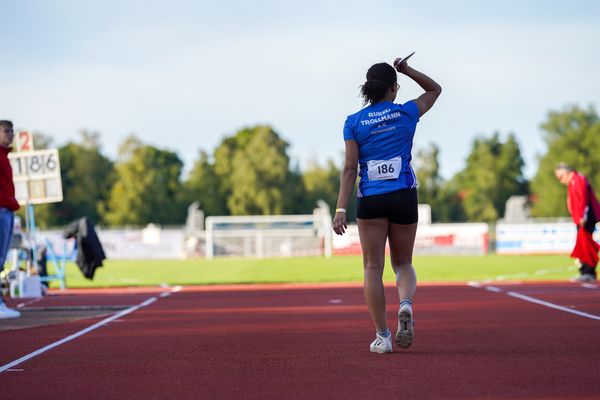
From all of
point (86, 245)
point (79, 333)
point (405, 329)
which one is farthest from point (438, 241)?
point (405, 329)

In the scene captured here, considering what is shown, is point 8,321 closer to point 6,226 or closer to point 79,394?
point 6,226

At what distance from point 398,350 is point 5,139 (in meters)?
6.48

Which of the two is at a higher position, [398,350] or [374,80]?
[374,80]

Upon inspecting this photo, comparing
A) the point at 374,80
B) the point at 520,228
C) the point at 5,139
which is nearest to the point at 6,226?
the point at 5,139

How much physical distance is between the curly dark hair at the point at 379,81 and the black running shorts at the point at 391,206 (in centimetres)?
73

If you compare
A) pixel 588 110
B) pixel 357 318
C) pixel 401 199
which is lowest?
pixel 357 318

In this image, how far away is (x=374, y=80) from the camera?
25.6 feet

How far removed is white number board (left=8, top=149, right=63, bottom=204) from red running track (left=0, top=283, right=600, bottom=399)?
25.4 ft

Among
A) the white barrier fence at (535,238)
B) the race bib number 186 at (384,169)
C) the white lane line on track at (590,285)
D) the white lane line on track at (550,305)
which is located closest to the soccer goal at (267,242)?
the white barrier fence at (535,238)

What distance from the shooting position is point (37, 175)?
20.1 metres

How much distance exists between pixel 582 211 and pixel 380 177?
1222 centimetres

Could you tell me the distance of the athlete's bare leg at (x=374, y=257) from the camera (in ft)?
25.3

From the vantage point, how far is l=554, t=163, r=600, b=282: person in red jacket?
19.0 m

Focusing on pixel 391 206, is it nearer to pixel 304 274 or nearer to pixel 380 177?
pixel 380 177
